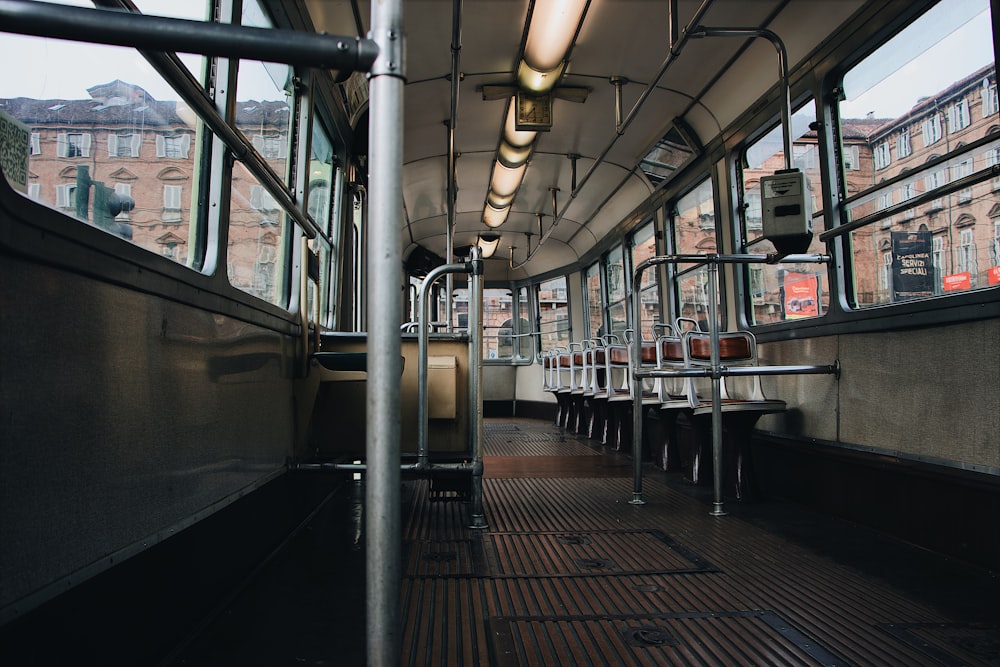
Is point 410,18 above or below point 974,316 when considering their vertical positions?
above

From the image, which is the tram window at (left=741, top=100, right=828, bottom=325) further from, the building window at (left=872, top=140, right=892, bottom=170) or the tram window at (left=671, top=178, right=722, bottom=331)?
the tram window at (left=671, top=178, right=722, bottom=331)

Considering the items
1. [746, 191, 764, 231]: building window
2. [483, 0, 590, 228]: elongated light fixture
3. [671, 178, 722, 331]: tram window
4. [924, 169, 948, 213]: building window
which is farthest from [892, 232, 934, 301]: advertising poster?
[483, 0, 590, 228]: elongated light fixture

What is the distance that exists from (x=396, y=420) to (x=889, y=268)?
3292 millimetres

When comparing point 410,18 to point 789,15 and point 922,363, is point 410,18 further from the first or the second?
point 922,363

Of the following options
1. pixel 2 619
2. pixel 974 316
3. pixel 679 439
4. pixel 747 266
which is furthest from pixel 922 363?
pixel 2 619

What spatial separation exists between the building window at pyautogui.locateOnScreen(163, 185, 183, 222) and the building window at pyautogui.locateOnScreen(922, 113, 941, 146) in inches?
119

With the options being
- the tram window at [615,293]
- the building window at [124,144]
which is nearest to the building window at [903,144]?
the building window at [124,144]

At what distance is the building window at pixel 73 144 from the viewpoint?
1294 millimetres

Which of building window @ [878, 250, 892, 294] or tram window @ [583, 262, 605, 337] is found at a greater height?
tram window @ [583, 262, 605, 337]

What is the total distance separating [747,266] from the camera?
4.87 metres

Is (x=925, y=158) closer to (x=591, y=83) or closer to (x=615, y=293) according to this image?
(x=591, y=83)

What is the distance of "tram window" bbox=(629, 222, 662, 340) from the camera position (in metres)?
6.65

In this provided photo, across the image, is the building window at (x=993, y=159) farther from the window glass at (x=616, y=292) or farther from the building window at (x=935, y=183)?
the window glass at (x=616, y=292)

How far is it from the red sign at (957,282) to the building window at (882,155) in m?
0.72
